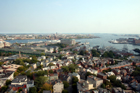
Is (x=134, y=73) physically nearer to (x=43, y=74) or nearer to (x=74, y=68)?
(x=74, y=68)

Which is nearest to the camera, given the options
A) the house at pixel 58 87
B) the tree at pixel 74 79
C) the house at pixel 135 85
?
the house at pixel 58 87

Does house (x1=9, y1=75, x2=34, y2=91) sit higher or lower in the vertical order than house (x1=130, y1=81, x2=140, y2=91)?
higher

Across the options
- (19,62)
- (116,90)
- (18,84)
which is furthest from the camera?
(19,62)

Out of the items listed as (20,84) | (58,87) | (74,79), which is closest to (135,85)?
(74,79)

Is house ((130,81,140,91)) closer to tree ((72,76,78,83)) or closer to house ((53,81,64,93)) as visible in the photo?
tree ((72,76,78,83))

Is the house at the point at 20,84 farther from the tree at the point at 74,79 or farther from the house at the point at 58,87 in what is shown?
the tree at the point at 74,79

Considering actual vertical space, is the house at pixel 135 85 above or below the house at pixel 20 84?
below

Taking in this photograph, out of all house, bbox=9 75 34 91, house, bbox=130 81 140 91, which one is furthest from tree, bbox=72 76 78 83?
house, bbox=130 81 140 91

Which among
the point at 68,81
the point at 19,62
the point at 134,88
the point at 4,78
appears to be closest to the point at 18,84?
the point at 4,78

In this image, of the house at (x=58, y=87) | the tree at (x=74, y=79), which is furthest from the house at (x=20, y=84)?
the tree at (x=74, y=79)

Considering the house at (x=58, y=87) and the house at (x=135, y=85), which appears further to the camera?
the house at (x=135, y=85)

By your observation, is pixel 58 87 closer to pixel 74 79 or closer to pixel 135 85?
pixel 74 79
